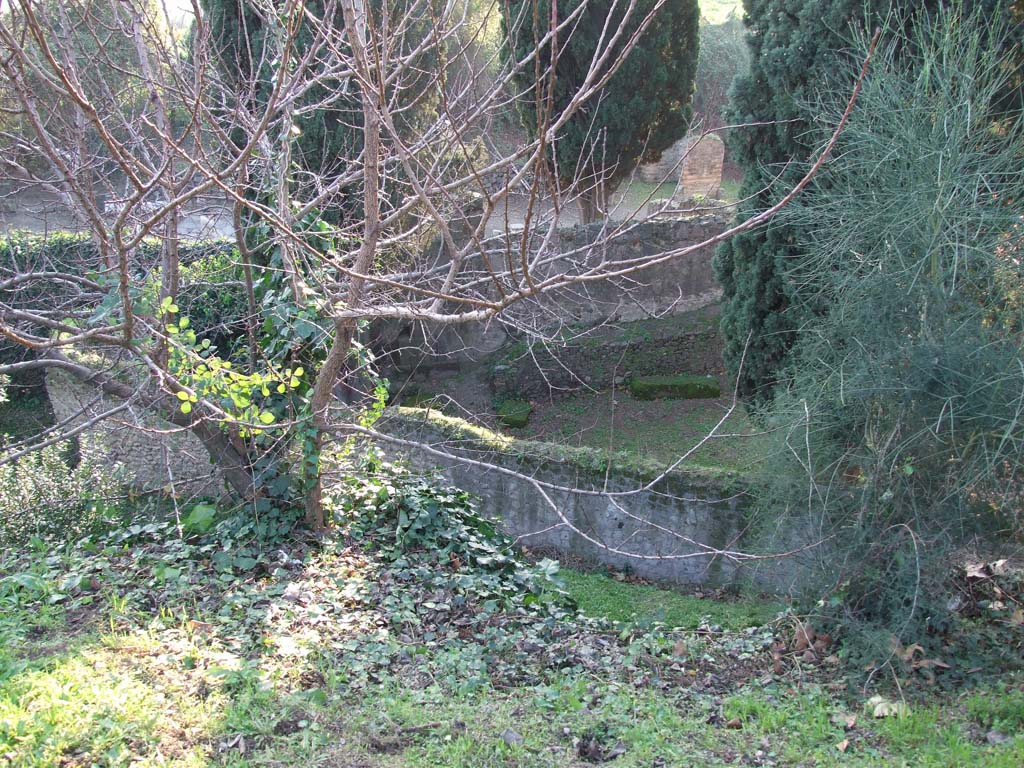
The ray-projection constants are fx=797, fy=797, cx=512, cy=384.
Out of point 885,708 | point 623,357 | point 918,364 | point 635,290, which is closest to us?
point 885,708

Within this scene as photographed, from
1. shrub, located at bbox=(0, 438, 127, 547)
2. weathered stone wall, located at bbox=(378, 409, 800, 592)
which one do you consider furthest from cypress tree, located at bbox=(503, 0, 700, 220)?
shrub, located at bbox=(0, 438, 127, 547)

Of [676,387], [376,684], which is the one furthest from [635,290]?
[376,684]

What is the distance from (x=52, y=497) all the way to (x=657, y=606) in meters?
5.54

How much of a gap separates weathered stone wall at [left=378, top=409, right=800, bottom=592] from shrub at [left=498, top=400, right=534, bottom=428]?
106 inches

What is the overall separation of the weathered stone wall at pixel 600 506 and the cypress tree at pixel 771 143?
142 centimetres

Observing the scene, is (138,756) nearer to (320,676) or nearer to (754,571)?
(320,676)

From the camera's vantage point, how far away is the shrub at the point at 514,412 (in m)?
11.0

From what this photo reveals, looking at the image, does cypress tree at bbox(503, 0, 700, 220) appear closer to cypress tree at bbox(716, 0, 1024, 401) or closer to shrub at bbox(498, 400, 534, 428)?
shrub at bbox(498, 400, 534, 428)

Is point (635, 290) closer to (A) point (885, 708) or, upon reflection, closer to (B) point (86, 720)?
(A) point (885, 708)

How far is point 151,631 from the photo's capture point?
395 centimetres

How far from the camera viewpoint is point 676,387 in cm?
1102

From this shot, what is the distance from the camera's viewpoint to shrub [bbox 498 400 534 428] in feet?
36.0

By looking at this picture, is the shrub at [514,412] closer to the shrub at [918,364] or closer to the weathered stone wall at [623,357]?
the weathered stone wall at [623,357]

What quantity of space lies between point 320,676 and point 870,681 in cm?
282
